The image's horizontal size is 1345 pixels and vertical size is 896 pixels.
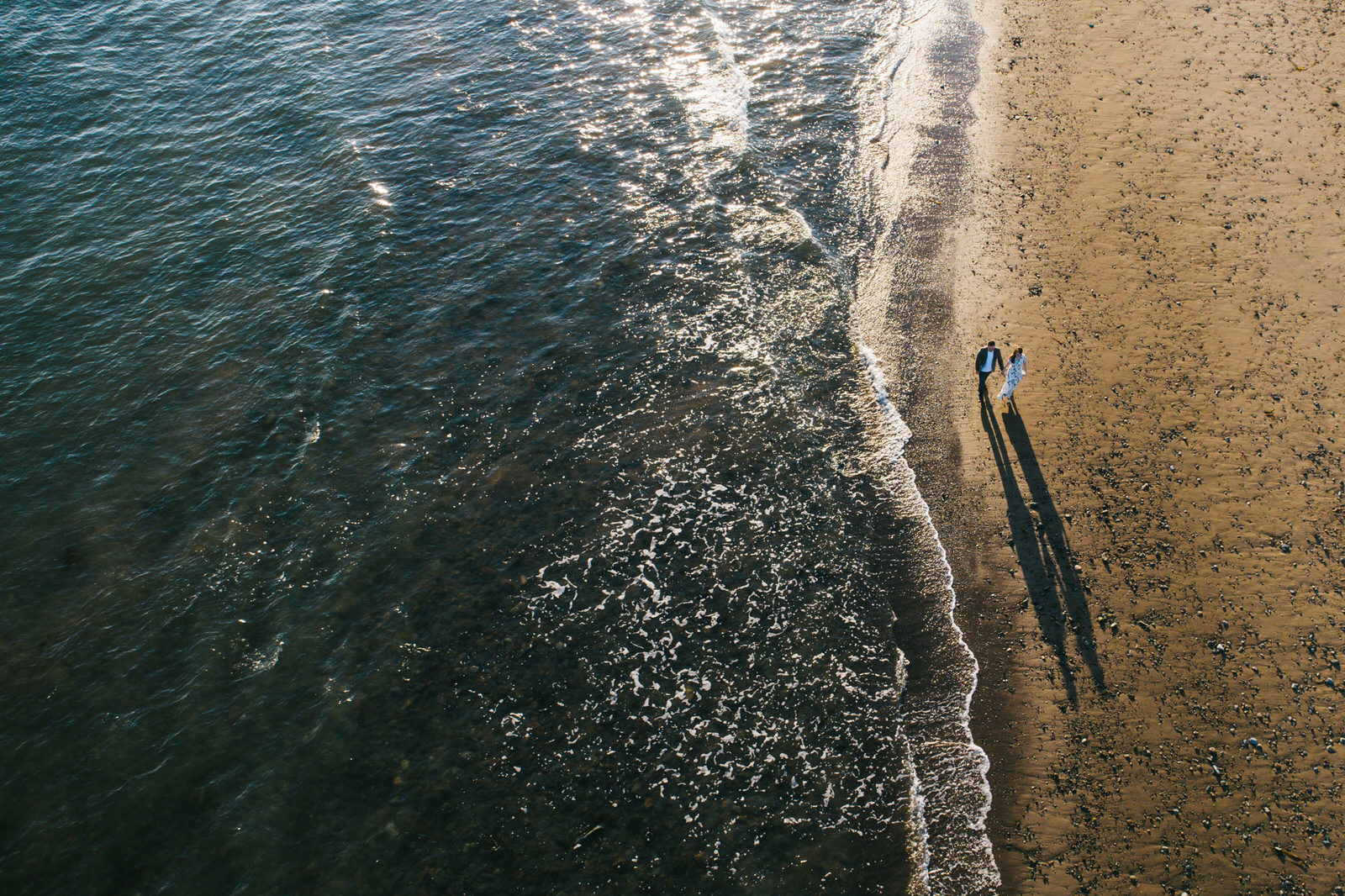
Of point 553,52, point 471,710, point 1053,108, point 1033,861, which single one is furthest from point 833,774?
point 553,52

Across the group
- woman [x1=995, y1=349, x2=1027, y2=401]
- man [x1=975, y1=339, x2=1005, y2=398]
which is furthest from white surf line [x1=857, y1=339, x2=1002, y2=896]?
woman [x1=995, y1=349, x2=1027, y2=401]

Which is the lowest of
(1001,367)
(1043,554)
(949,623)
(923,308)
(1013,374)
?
(949,623)

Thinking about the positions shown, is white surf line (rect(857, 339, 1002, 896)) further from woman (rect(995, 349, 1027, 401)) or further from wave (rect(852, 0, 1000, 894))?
woman (rect(995, 349, 1027, 401))

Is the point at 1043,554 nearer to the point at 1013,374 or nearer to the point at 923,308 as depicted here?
the point at 1013,374

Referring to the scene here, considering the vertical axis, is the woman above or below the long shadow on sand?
above

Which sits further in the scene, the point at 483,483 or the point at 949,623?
the point at 483,483

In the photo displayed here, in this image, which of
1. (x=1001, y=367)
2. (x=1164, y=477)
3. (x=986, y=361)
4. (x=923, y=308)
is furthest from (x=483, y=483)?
(x=1164, y=477)

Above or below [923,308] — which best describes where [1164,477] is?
below

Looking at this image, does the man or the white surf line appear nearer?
the white surf line

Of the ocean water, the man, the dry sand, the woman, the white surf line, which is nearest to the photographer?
the white surf line
